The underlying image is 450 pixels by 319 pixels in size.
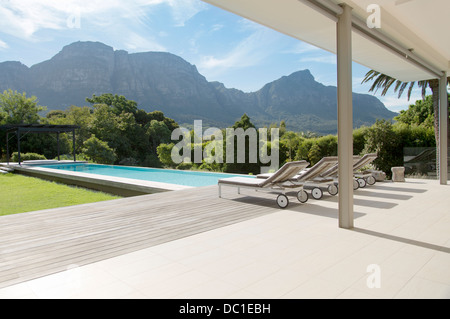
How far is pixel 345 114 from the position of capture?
13.4 ft

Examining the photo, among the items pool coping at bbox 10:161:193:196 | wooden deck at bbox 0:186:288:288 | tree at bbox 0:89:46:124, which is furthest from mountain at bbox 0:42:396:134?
wooden deck at bbox 0:186:288:288

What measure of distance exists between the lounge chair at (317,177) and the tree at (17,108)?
83.6ft

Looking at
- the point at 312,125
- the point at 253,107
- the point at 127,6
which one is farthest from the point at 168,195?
the point at 127,6

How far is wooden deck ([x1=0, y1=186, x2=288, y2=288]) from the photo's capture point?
3080mm

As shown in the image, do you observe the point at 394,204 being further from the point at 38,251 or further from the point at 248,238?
the point at 38,251

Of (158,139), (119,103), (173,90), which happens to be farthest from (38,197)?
(173,90)

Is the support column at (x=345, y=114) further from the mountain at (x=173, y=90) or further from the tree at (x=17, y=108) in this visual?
the mountain at (x=173, y=90)

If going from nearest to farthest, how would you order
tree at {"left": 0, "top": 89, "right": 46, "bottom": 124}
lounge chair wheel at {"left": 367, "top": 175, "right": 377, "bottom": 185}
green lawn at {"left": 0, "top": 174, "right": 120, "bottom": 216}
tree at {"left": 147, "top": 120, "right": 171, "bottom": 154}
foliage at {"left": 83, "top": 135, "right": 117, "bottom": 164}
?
green lawn at {"left": 0, "top": 174, "right": 120, "bottom": 216}
lounge chair wheel at {"left": 367, "top": 175, "right": 377, "bottom": 185}
foliage at {"left": 83, "top": 135, "right": 117, "bottom": 164}
tree at {"left": 0, "top": 89, "right": 46, "bottom": 124}
tree at {"left": 147, "top": 120, "right": 171, "bottom": 154}

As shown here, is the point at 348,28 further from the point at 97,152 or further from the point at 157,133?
the point at 157,133

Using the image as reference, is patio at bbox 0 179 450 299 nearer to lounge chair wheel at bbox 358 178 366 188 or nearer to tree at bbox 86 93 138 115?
lounge chair wheel at bbox 358 178 366 188

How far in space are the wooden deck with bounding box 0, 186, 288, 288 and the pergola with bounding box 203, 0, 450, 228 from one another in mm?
1849

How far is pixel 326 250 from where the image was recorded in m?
3.31

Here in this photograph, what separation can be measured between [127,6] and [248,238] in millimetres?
63874

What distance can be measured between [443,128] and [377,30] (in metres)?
4.27
